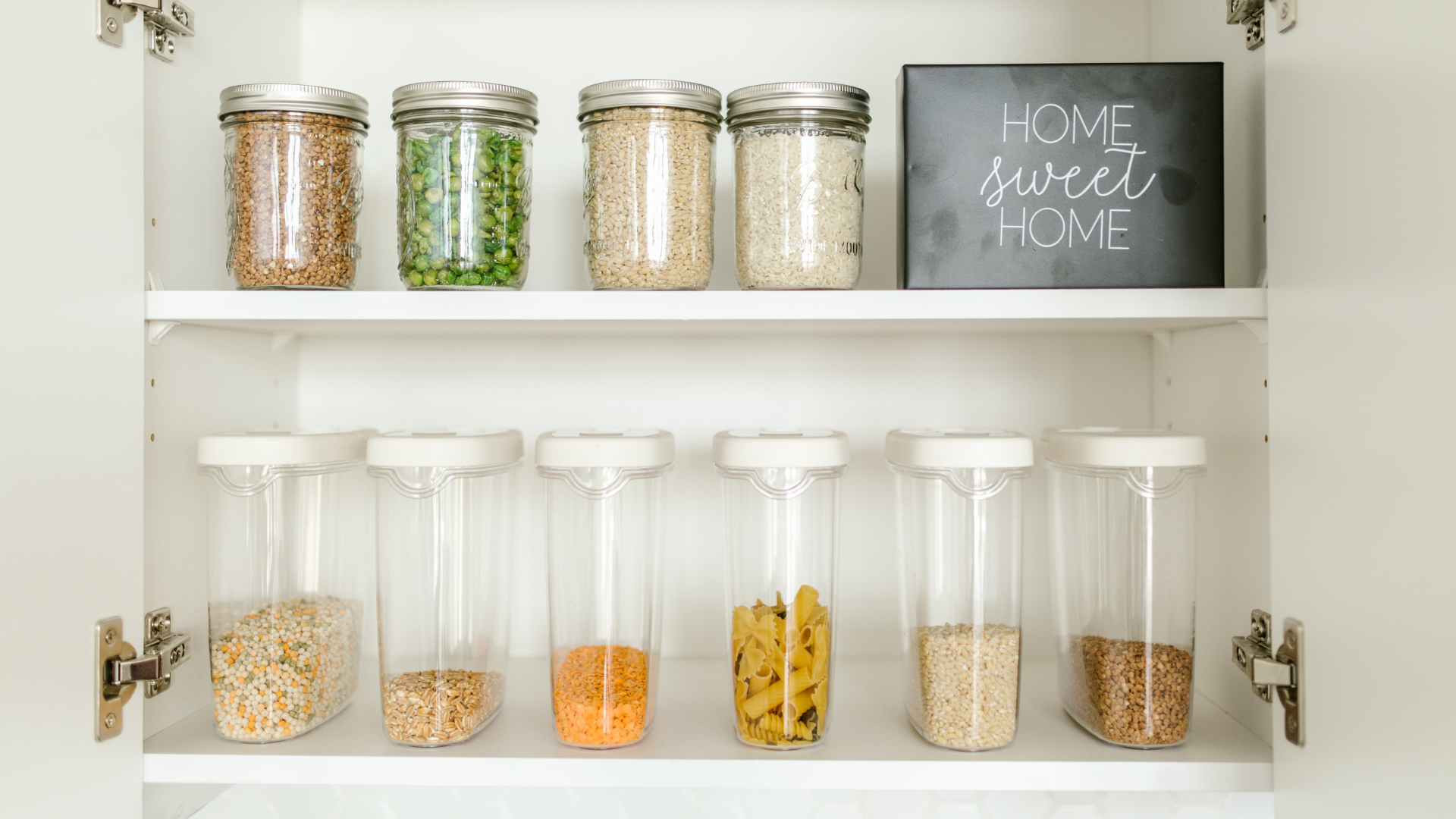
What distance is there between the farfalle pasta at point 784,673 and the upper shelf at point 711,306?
255 mm

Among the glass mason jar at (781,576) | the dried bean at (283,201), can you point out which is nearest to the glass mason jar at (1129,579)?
the glass mason jar at (781,576)

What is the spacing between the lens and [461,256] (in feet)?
2.68

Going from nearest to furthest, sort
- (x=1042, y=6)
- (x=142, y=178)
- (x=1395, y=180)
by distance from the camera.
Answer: (x=1395, y=180), (x=142, y=178), (x=1042, y=6)

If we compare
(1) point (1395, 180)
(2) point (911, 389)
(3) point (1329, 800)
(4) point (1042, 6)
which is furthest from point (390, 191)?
(3) point (1329, 800)

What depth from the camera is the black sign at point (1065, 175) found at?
0.81 m

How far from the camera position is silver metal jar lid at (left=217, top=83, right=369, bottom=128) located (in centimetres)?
82

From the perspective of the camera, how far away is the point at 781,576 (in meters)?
0.83

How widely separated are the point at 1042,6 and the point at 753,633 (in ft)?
2.59

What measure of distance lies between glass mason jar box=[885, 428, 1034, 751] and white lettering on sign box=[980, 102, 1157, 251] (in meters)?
0.19

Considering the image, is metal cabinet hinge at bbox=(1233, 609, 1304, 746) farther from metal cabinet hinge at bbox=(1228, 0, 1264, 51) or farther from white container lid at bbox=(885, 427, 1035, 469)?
metal cabinet hinge at bbox=(1228, 0, 1264, 51)

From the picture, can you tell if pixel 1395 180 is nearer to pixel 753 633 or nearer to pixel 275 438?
pixel 753 633

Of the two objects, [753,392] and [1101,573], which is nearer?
[1101,573]

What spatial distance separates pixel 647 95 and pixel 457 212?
0.64 feet

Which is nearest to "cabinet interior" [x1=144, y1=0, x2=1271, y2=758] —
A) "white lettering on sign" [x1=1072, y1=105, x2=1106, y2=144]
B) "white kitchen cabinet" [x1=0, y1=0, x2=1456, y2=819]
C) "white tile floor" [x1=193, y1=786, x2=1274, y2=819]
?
"white kitchen cabinet" [x1=0, y1=0, x2=1456, y2=819]
